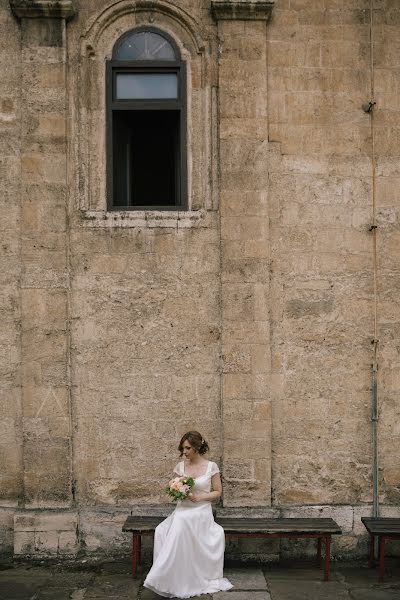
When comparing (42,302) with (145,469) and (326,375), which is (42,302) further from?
(326,375)

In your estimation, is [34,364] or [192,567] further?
A: [34,364]

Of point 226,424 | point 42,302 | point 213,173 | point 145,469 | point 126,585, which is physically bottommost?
point 126,585

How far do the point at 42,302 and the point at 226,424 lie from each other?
2.60m

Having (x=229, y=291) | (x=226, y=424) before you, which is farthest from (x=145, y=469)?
(x=229, y=291)

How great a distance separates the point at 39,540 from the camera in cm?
853

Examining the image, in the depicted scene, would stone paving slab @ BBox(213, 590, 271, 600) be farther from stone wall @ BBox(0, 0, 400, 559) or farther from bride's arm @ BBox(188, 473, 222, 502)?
stone wall @ BBox(0, 0, 400, 559)

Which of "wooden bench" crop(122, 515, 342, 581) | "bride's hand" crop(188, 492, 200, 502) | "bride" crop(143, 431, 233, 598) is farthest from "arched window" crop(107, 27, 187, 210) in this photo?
"wooden bench" crop(122, 515, 342, 581)

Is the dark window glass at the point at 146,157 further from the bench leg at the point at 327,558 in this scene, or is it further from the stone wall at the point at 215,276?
the bench leg at the point at 327,558

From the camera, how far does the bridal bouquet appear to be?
7.45 m

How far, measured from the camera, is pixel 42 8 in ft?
28.5

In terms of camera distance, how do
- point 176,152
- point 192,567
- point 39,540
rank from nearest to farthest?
1. point 192,567
2. point 39,540
3. point 176,152

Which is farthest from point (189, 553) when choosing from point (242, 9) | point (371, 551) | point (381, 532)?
point (242, 9)

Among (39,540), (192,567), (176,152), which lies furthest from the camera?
(176,152)

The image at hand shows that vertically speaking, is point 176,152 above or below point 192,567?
above
